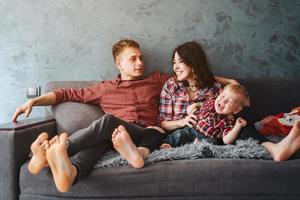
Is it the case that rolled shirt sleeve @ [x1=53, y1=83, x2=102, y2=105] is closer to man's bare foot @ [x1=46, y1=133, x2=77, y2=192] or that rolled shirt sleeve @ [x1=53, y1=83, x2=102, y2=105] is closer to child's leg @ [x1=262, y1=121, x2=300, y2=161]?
man's bare foot @ [x1=46, y1=133, x2=77, y2=192]

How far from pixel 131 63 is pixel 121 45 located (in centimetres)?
14

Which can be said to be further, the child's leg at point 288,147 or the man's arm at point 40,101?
the man's arm at point 40,101

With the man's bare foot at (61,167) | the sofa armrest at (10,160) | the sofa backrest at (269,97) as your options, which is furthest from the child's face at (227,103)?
the sofa armrest at (10,160)

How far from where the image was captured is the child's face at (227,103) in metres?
1.67

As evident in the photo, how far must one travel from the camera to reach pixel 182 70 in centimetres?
191

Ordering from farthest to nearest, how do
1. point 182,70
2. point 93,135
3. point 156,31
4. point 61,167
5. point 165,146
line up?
point 156,31 → point 182,70 → point 165,146 → point 93,135 → point 61,167

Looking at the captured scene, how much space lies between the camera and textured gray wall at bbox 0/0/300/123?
2119 millimetres

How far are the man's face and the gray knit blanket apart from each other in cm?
60

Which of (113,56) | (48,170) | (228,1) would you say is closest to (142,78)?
(113,56)

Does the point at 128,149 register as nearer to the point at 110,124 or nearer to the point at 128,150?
the point at 128,150

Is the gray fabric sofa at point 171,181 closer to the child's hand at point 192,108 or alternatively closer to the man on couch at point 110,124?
the man on couch at point 110,124

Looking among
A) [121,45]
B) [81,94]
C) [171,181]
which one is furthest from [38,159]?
[121,45]

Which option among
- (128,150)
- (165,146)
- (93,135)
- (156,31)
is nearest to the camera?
(128,150)

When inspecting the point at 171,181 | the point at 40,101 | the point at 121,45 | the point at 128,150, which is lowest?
the point at 171,181
